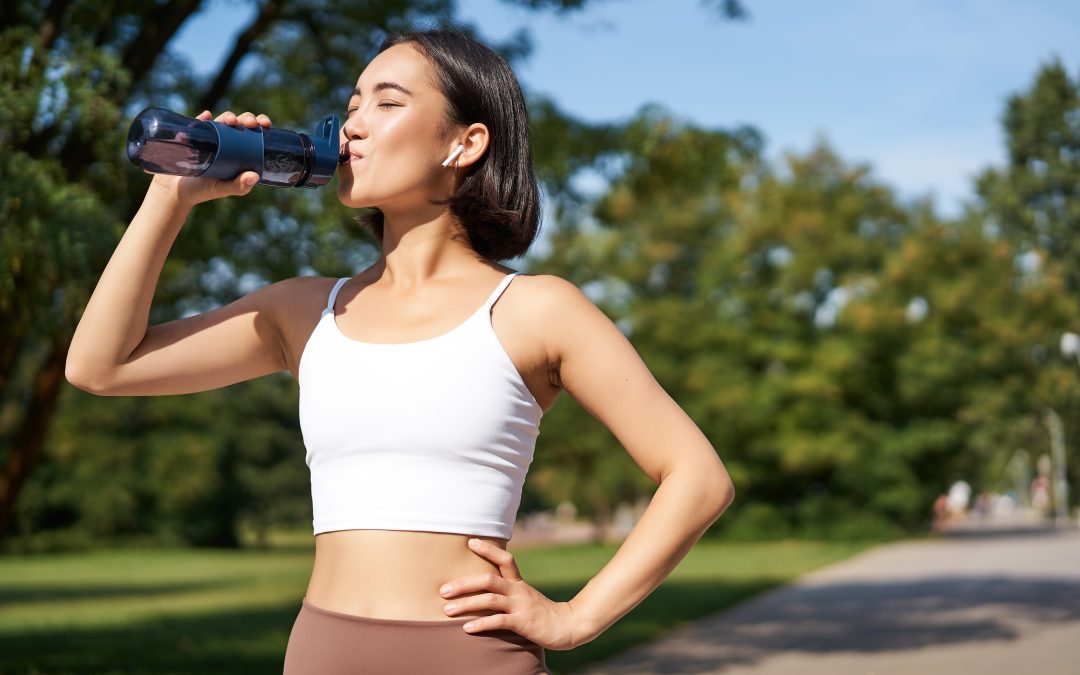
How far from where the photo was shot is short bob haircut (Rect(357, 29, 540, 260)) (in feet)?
6.88

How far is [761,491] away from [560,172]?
29406mm

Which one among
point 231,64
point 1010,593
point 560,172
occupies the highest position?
point 231,64

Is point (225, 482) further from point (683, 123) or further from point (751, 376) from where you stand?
point (683, 123)

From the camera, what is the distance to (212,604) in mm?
18438

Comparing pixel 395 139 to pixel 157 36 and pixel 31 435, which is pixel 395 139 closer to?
pixel 157 36

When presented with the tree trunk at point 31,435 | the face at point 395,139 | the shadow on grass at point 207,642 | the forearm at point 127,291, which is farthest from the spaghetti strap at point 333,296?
the shadow on grass at point 207,642

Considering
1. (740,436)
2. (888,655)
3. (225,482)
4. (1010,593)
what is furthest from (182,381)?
(225,482)

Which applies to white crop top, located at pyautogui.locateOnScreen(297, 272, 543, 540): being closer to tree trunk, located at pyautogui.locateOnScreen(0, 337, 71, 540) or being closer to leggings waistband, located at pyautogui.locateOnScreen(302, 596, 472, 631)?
leggings waistband, located at pyautogui.locateOnScreen(302, 596, 472, 631)

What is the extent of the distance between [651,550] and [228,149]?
0.85 m

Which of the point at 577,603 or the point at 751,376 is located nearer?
the point at 577,603

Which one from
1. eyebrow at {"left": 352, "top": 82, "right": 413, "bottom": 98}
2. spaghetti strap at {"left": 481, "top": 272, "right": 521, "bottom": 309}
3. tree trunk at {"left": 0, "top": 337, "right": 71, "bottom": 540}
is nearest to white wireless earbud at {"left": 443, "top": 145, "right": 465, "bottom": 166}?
eyebrow at {"left": 352, "top": 82, "right": 413, "bottom": 98}

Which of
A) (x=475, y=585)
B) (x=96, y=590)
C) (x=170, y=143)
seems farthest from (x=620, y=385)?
(x=96, y=590)

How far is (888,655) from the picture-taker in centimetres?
1037

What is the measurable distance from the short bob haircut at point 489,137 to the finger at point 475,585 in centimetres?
60
